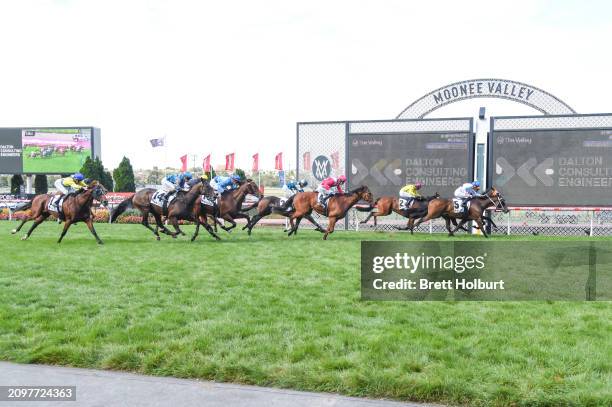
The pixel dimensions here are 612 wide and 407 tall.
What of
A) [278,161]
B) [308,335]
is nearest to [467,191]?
[308,335]

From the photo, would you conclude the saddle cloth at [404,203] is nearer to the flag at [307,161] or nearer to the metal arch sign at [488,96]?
the flag at [307,161]

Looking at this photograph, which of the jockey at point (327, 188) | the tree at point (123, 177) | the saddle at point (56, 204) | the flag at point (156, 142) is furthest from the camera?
the tree at point (123, 177)

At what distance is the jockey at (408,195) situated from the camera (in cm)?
1580

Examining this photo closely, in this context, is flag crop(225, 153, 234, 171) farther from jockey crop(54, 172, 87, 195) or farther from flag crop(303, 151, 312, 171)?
jockey crop(54, 172, 87, 195)

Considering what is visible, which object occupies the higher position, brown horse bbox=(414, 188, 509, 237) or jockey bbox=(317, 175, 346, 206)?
jockey bbox=(317, 175, 346, 206)

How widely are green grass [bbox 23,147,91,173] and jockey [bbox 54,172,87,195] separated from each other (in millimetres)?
30834

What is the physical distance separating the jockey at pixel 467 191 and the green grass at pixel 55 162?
35.7 meters

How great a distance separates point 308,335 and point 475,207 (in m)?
11.4

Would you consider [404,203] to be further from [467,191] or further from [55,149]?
[55,149]

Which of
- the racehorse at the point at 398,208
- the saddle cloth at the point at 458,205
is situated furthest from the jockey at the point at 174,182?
the saddle cloth at the point at 458,205

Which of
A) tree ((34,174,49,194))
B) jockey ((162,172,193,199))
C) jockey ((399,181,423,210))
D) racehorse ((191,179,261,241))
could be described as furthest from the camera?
tree ((34,174,49,194))

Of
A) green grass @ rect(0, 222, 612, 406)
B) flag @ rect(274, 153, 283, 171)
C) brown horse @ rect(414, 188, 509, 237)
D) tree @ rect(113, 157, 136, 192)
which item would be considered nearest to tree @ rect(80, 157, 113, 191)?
tree @ rect(113, 157, 136, 192)

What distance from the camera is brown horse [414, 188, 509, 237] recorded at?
15305 mm

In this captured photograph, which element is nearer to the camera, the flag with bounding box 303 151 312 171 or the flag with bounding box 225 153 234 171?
the flag with bounding box 303 151 312 171
